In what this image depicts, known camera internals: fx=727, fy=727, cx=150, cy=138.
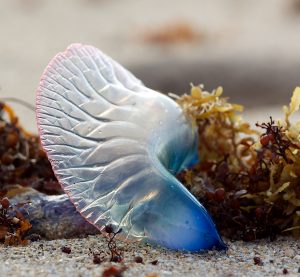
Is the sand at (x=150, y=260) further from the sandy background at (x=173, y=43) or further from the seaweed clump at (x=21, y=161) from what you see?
the sandy background at (x=173, y=43)

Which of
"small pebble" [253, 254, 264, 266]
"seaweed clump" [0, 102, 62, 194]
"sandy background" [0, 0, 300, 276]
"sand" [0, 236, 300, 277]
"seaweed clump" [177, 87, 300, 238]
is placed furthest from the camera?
"sandy background" [0, 0, 300, 276]

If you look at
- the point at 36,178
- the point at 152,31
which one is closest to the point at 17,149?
the point at 36,178

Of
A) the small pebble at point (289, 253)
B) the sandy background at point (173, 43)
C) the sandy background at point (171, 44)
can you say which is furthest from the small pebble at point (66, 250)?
the sandy background at point (171, 44)

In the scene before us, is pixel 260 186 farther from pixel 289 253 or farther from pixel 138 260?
pixel 138 260

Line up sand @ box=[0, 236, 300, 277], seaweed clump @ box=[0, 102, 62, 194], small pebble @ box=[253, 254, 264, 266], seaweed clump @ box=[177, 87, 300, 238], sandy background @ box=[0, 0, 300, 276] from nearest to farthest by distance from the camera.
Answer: sand @ box=[0, 236, 300, 277]
small pebble @ box=[253, 254, 264, 266]
seaweed clump @ box=[177, 87, 300, 238]
seaweed clump @ box=[0, 102, 62, 194]
sandy background @ box=[0, 0, 300, 276]

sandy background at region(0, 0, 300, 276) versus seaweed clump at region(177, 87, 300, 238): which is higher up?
sandy background at region(0, 0, 300, 276)

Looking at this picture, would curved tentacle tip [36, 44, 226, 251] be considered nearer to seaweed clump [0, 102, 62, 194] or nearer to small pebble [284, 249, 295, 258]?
small pebble [284, 249, 295, 258]

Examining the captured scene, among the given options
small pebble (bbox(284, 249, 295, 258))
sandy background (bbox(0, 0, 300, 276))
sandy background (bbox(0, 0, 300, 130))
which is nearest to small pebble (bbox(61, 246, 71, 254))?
small pebble (bbox(284, 249, 295, 258))
